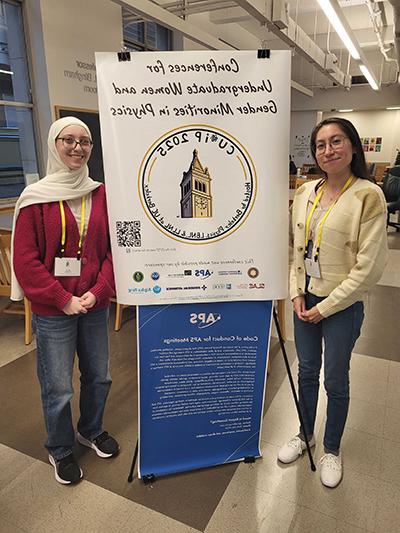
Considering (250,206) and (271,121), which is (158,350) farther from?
(271,121)

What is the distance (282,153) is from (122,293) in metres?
0.79

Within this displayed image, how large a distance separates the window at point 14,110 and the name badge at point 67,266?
10.5 feet

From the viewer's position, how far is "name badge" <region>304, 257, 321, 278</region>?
5.02 ft

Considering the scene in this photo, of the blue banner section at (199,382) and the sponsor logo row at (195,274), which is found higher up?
the sponsor logo row at (195,274)

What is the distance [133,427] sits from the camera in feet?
6.80

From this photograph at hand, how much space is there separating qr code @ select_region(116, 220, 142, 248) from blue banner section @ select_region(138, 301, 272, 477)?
27 centimetres

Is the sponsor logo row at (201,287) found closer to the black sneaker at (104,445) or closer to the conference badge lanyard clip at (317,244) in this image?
the conference badge lanyard clip at (317,244)

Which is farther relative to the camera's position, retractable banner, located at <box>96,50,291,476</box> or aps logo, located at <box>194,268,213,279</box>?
aps logo, located at <box>194,268,213,279</box>

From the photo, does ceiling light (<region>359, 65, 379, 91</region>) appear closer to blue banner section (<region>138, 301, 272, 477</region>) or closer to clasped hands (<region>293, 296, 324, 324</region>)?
clasped hands (<region>293, 296, 324, 324</region>)

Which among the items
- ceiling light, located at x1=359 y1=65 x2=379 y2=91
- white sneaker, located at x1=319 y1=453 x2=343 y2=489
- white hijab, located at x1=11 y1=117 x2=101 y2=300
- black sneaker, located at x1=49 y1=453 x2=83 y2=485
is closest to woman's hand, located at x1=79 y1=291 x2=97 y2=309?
white hijab, located at x1=11 y1=117 x2=101 y2=300

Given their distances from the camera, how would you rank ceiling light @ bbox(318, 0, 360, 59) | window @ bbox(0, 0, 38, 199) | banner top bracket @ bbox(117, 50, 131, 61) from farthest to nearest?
1. window @ bbox(0, 0, 38, 199)
2. ceiling light @ bbox(318, 0, 360, 59)
3. banner top bracket @ bbox(117, 50, 131, 61)

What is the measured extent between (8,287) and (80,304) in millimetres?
1905

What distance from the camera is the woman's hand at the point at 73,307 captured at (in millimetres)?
1513

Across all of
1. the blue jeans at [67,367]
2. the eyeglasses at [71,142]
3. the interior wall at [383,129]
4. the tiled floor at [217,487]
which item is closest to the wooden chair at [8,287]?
the tiled floor at [217,487]
